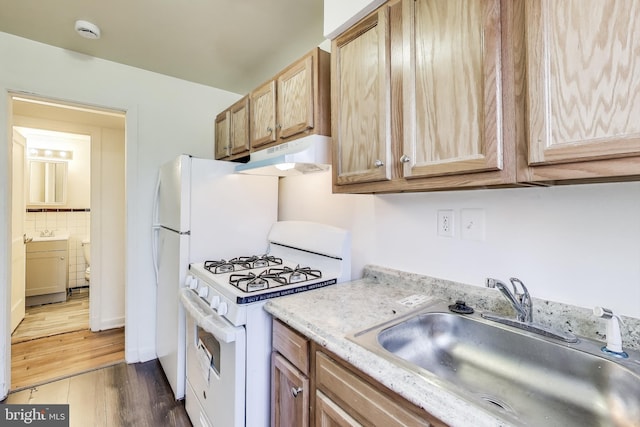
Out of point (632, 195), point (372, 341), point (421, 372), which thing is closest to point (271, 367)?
point (372, 341)

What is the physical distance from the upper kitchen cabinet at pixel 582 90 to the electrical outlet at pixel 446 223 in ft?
1.68

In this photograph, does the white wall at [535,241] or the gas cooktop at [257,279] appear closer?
the white wall at [535,241]

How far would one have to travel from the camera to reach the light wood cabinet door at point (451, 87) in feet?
2.81

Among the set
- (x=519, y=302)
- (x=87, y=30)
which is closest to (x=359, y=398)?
(x=519, y=302)

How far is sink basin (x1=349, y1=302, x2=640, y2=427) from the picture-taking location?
76 centimetres

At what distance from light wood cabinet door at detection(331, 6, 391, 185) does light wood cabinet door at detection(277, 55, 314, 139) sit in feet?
0.62

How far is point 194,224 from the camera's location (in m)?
1.91

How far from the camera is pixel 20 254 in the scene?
3.02 metres

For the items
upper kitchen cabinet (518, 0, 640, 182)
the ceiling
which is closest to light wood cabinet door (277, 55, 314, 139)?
the ceiling

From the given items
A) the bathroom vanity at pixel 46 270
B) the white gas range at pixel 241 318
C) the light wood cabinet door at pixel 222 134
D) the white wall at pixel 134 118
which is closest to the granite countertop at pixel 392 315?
the white gas range at pixel 241 318

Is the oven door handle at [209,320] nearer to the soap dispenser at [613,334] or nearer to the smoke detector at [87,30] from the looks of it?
the soap dispenser at [613,334]

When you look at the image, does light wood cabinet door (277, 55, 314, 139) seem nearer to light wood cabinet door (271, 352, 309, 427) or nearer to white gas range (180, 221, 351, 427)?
white gas range (180, 221, 351, 427)

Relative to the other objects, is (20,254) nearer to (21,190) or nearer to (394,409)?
(21,190)

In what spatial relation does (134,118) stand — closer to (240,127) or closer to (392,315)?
(240,127)
